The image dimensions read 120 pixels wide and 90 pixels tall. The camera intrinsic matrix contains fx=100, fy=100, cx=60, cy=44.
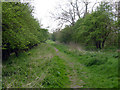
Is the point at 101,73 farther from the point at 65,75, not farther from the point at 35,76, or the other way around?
the point at 35,76

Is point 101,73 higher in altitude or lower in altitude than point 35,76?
higher

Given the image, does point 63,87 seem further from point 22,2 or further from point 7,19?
point 22,2

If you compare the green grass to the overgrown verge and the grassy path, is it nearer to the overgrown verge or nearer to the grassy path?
the grassy path

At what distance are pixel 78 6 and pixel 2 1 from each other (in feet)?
71.5

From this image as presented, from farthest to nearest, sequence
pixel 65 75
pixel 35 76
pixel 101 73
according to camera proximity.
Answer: pixel 65 75 < pixel 101 73 < pixel 35 76

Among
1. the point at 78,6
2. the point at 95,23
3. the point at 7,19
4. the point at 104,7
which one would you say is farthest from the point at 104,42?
the point at 78,6

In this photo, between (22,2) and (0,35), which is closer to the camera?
(0,35)

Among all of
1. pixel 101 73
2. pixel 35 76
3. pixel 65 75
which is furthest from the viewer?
pixel 65 75

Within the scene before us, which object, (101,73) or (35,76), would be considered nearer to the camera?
(35,76)

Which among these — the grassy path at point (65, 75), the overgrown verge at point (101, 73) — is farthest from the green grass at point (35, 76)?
the overgrown verge at point (101, 73)

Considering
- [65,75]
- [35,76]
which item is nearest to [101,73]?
[65,75]

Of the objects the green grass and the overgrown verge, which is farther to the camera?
the green grass

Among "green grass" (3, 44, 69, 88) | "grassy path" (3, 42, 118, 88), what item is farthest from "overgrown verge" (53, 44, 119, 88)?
"green grass" (3, 44, 69, 88)

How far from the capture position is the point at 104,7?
45.3ft
